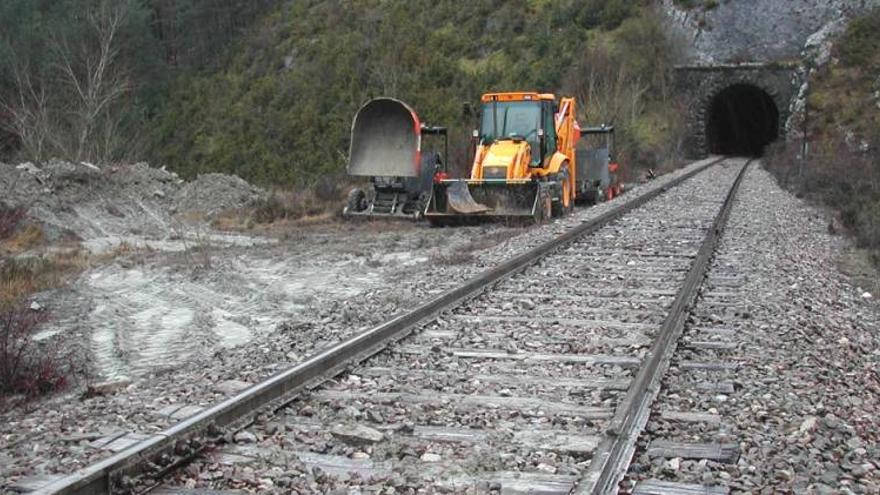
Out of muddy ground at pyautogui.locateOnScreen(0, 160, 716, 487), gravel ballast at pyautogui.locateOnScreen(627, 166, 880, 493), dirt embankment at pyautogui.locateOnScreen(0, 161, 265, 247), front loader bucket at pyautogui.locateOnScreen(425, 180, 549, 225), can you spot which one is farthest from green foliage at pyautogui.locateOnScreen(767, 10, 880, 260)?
dirt embankment at pyautogui.locateOnScreen(0, 161, 265, 247)

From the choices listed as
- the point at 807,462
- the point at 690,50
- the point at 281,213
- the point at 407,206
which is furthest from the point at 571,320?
the point at 690,50

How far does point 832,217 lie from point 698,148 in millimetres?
29882

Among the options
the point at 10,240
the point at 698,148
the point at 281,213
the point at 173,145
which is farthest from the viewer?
the point at 173,145

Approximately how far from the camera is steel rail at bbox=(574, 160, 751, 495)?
4484 mm

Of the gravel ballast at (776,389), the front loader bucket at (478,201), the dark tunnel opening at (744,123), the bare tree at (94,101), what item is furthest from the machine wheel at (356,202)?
the dark tunnel opening at (744,123)

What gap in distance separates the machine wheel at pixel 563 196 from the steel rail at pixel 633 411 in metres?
9.59

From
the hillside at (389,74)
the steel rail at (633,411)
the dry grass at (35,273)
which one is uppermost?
the hillside at (389,74)

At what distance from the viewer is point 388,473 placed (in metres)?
4.76

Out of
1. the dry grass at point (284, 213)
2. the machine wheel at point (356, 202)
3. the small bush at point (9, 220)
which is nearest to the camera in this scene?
the small bush at point (9, 220)

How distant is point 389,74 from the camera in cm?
5309

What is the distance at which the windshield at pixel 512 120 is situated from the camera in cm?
1939

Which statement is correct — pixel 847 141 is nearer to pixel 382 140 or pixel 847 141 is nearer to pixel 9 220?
pixel 382 140

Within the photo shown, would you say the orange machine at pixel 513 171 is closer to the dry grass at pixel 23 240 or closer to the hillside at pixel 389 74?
the dry grass at pixel 23 240

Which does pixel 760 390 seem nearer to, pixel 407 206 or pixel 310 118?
pixel 407 206
